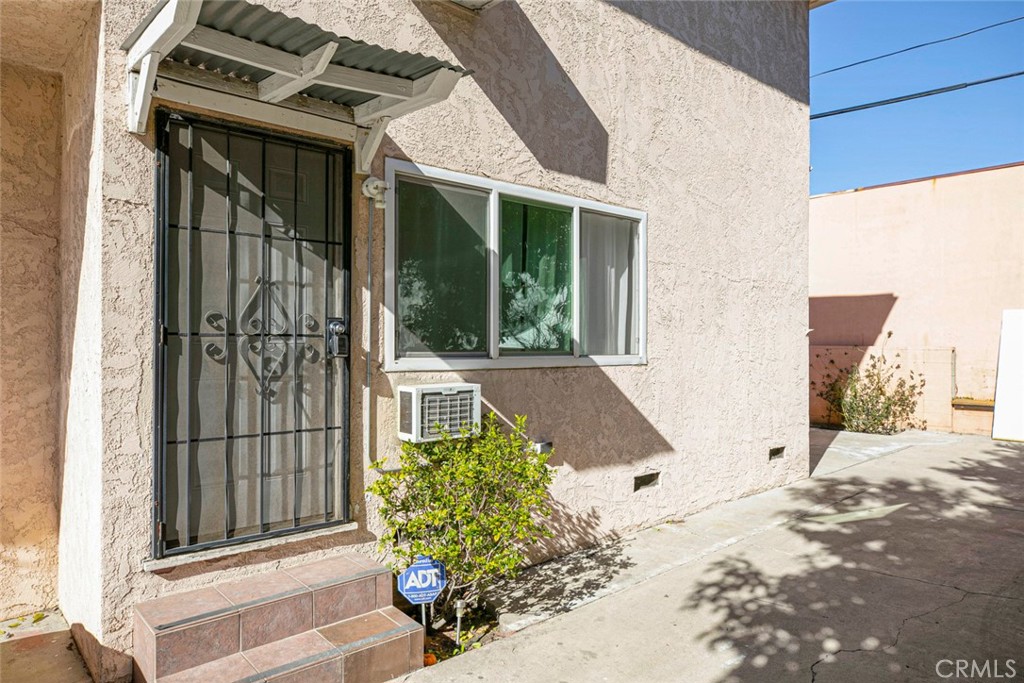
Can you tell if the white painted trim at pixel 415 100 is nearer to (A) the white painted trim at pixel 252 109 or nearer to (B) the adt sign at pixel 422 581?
(A) the white painted trim at pixel 252 109

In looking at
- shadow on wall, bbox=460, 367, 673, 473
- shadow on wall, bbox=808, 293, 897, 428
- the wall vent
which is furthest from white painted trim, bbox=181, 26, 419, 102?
shadow on wall, bbox=808, 293, 897, 428

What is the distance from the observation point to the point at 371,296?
4.47 metres

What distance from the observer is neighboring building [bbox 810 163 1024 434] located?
12.6m

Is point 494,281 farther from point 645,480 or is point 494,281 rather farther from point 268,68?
point 645,480

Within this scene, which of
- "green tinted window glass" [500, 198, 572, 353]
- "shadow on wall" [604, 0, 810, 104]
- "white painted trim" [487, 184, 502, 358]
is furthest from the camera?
"shadow on wall" [604, 0, 810, 104]

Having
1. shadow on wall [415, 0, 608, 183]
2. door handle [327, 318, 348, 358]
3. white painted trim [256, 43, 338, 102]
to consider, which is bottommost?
door handle [327, 318, 348, 358]

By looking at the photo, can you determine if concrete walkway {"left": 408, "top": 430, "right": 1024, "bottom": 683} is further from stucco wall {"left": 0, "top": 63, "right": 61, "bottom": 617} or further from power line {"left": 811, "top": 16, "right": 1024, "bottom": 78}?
power line {"left": 811, "top": 16, "right": 1024, "bottom": 78}

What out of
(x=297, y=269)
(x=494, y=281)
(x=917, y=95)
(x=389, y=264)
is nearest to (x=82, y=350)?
(x=297, y=269)

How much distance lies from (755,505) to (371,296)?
5475 mm

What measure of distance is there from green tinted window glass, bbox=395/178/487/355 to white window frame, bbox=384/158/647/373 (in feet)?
0.21

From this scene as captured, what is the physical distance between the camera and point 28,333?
4.40m

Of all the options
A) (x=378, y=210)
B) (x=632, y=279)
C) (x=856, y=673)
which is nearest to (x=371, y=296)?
(x=378, y=210)

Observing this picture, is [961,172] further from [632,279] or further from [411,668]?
[411,668]

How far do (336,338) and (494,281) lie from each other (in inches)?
Result: 60.9
